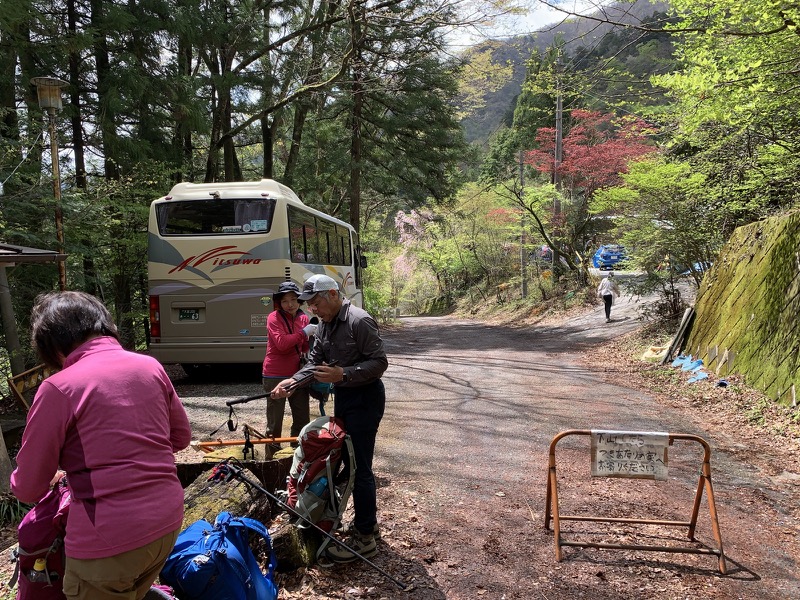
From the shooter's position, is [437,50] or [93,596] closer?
[93,596]

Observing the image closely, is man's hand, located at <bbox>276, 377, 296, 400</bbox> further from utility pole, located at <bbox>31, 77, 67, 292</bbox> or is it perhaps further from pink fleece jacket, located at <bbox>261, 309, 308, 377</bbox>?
utility pole, located at <bbox>31, 77, 67, 292</bbox>

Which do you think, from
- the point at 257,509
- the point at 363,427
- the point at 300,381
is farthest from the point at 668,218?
the point at 257,509

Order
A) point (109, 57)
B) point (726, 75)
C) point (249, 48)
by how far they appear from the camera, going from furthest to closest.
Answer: point (249, 48)
point (109, 57)
point (726, 75)

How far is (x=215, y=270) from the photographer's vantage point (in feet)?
29.5

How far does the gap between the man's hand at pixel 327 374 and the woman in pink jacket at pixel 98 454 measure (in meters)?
1.32

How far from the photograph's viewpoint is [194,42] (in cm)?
1256

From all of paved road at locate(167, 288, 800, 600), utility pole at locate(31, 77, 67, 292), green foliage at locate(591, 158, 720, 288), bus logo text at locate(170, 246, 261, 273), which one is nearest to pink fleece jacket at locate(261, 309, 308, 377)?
paved road at locate(167, 288, 800, 600)

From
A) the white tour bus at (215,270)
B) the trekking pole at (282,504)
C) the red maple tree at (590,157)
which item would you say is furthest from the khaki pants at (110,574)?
the red maple tree at (590,157)

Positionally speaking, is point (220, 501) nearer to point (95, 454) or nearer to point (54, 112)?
point (95, 454)

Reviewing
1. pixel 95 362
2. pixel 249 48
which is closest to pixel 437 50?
pixel 249 48

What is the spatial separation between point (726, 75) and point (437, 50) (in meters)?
9.32

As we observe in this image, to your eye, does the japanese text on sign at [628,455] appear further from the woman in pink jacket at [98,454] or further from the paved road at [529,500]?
the woman in pink jacket at [98,454]

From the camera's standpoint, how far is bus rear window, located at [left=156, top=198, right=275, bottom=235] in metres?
9.09

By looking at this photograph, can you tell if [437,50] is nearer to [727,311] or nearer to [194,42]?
[194,42]
